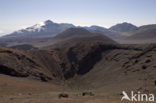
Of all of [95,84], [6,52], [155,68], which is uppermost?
[6,52]

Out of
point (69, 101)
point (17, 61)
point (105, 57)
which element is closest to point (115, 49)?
point (105, 57)

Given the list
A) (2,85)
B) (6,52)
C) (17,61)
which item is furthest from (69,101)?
(6,52)

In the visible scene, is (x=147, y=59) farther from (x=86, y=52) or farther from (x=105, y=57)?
(x=86, y=52)

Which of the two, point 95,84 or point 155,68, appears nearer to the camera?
point 155,68

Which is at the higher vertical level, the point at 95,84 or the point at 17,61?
the point at 17,61

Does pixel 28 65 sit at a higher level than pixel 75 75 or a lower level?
higher

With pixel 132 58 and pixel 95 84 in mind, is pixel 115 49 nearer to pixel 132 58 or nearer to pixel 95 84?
pixel 132 58

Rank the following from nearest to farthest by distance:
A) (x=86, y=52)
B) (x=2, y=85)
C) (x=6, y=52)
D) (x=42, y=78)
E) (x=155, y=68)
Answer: (x=2, y=85)
(x=155, y=68)
(x=42, y=78)
(x=6, y=52)
(x=86, y=52)

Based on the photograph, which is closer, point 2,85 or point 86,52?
point 2,85

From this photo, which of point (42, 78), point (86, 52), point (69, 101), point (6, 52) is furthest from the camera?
point (86, 52)
